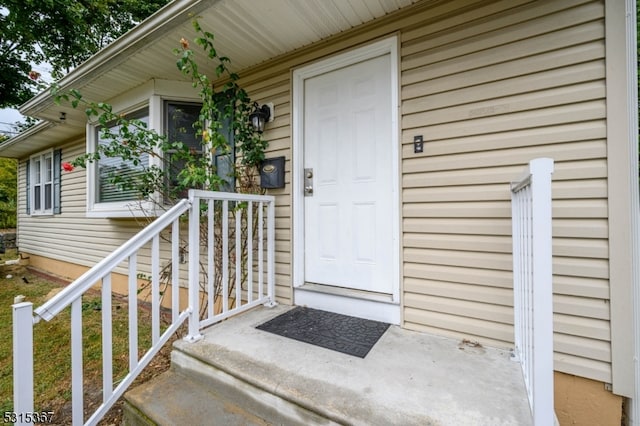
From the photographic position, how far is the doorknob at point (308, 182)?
Result: 2625mm

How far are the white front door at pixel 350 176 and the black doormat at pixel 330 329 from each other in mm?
249

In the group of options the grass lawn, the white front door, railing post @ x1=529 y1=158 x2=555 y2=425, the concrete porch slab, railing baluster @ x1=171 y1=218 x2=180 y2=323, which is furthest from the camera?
the white front door

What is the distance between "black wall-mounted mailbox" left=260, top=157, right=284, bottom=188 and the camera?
8.71 ft

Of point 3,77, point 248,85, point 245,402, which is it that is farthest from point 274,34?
point 3,77

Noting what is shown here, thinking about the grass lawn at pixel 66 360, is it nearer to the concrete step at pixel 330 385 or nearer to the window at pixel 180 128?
the concrete step at pixel 330 385

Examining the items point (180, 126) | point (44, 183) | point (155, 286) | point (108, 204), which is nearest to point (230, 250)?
point (155, 286)

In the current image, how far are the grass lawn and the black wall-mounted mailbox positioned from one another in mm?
1781

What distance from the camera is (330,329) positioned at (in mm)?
2062

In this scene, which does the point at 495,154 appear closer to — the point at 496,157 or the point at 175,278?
the point at 496,157

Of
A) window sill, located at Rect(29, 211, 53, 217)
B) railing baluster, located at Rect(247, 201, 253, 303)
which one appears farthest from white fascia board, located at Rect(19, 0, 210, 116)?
window sill, located at Rect(29, 211, 53, 217)

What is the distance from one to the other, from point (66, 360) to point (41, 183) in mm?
5771

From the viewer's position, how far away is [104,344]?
4.87ft

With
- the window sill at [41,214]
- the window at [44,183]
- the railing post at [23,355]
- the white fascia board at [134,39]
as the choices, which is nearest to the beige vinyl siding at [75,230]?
the window sill at [41,214]

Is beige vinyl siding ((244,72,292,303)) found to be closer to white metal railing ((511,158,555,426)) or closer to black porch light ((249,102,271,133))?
black porch light ((249,102,271,133))
